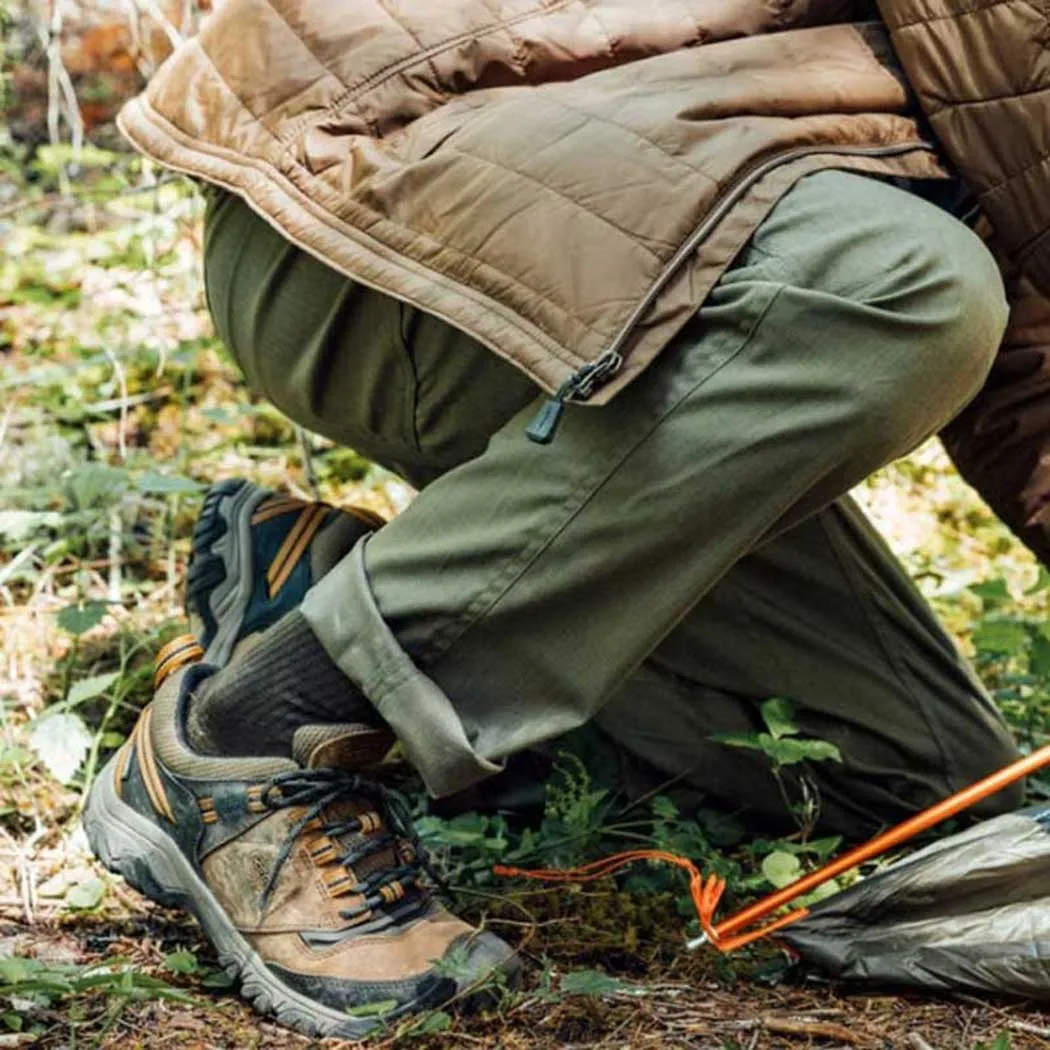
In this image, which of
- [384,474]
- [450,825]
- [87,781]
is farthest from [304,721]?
[384,474]

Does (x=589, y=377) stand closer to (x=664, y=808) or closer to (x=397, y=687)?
(x=397, y=687)

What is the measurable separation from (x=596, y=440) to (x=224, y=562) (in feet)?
2.39

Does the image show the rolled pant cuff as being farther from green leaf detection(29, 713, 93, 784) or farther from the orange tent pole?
green leaf detection(29, 713, 93, 784)

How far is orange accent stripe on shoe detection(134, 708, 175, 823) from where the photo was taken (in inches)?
77.5

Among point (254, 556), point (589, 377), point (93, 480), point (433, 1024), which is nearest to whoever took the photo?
point (589, 377)

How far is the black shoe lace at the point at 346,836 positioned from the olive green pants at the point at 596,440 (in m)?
0.14

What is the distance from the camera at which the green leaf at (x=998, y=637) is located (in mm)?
2490

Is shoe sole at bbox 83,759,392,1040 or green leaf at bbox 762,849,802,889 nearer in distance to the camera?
shoe sole at bbox 83,759,392,1040

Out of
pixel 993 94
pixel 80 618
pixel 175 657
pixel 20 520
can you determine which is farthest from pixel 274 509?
pixel 993 94

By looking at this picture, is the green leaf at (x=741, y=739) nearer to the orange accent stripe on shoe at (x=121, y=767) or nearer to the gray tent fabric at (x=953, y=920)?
the gray tent fabric at (x=953, y=920)

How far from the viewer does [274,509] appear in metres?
2.26

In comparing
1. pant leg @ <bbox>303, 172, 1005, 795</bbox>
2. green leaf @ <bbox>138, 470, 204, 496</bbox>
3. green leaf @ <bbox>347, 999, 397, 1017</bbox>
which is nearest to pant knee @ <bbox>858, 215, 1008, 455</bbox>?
pant leg @ <bbox>303, 172, 1005, 795</bbox>

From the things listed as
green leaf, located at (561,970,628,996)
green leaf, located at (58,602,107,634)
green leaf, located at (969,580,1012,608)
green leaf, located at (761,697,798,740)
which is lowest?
green leaf, located at (969,580,1012,608)

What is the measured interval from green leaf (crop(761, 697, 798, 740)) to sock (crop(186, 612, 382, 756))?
0.53 m
